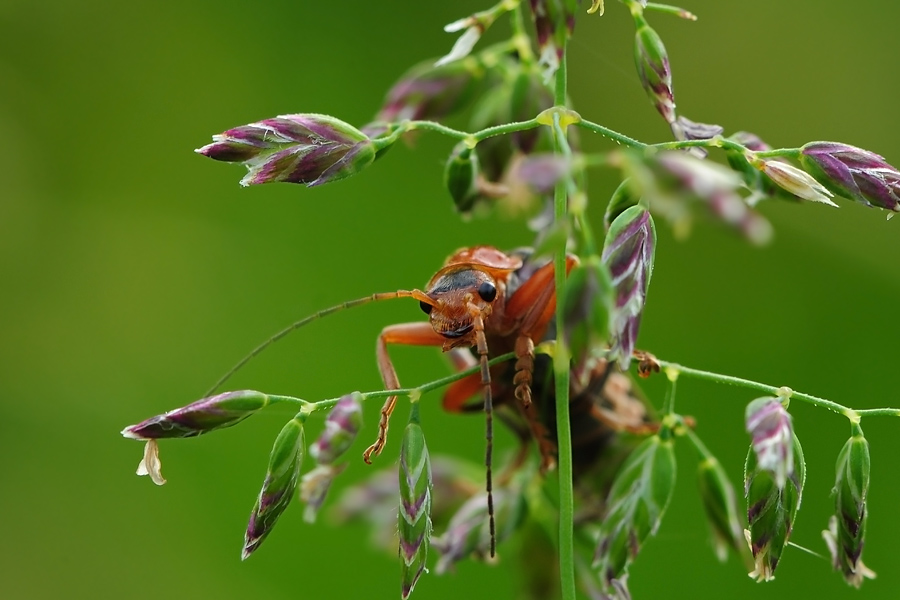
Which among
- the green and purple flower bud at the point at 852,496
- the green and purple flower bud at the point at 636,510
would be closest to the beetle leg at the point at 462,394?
the green and purple flower bud at the point at 636,510

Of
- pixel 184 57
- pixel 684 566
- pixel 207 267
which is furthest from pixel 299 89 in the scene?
pixel 684 566

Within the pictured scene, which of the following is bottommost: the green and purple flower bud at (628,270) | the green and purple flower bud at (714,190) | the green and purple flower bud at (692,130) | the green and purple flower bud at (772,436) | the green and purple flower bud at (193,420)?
Answer: the green and purple flower bud at (772,436)

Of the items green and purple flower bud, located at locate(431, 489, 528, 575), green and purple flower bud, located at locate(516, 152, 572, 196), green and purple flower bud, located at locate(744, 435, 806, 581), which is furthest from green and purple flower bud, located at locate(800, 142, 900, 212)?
green and purple flower bud, located at locate(431, 489, 528, 575)

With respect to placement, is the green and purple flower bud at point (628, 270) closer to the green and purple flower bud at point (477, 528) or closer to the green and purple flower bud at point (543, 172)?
the green and purple flower bud at point (543, 172)

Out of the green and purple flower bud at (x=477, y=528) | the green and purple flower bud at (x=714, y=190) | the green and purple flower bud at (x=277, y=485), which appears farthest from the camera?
the green and purple flower bud at (x=477, y=528)

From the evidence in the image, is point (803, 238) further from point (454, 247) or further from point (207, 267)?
point (207, 267)
